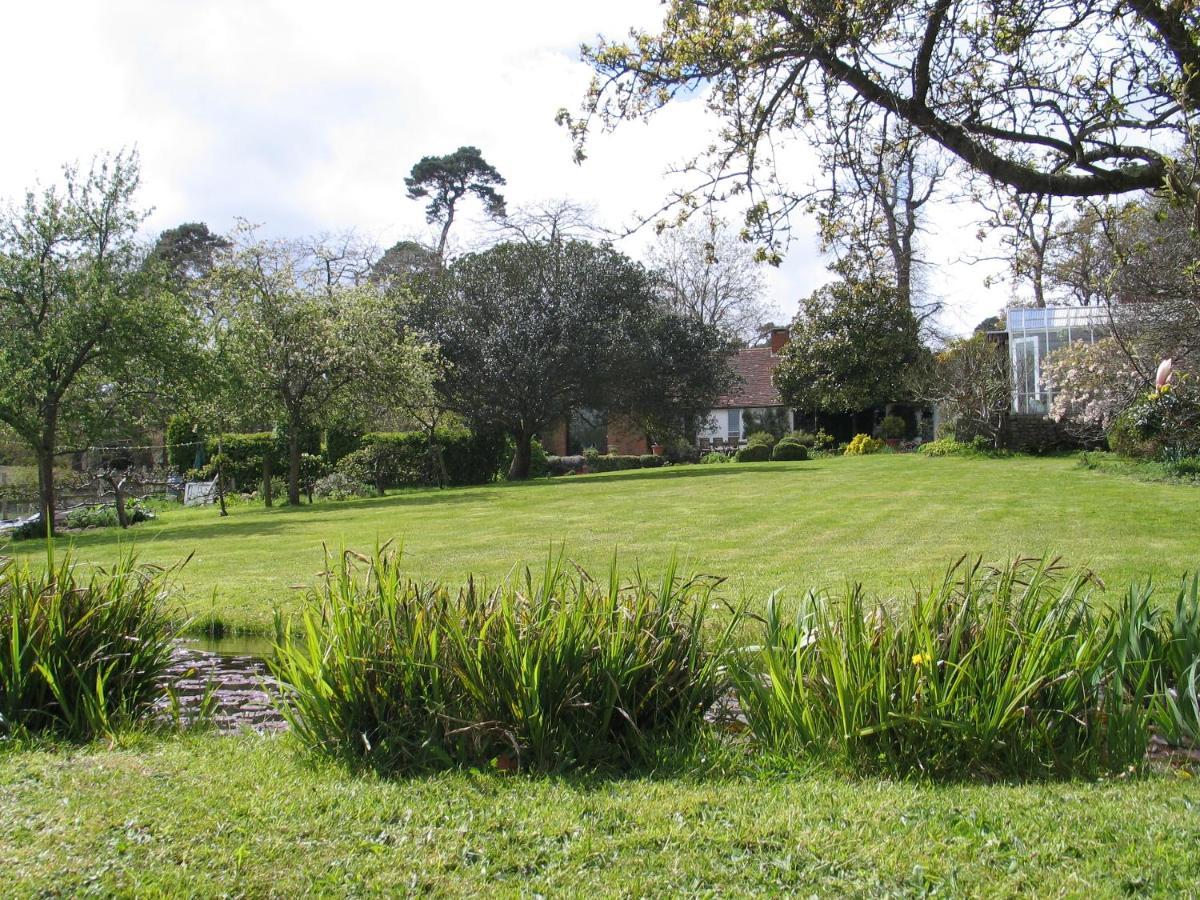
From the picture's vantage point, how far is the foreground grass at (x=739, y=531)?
930cm

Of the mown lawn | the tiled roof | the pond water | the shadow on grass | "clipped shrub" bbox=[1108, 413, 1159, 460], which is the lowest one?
the pond water

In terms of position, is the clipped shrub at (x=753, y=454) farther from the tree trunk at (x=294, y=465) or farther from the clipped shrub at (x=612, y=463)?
the tree trunk at (x=294, y=465)

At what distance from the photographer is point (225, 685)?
660cm

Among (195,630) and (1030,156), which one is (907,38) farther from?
(195,630)

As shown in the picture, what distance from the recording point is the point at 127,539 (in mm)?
15844

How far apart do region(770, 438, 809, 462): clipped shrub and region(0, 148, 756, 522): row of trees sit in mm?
2939

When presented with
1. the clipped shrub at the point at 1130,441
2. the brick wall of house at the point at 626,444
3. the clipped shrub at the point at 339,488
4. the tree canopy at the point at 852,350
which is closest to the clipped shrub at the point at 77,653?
the clipped shrub at the point at 339,488

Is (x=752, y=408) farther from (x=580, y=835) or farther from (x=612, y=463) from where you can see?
(x=580, y=835)

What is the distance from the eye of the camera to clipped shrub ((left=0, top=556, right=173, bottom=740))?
16.7 ft

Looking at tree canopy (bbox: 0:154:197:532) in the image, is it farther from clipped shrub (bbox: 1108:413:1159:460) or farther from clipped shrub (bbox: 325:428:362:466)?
clipped shrub (bbox: 1108:413:1159:460)

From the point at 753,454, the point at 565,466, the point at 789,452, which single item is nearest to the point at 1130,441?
the point at 789,452

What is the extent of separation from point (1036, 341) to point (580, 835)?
2938 cm

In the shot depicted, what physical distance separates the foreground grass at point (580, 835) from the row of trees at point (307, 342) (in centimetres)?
532

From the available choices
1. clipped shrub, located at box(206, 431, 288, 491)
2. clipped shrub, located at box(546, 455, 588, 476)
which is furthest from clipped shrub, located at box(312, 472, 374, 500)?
clipped shrub, located at box(546, 455, 588, 476)
